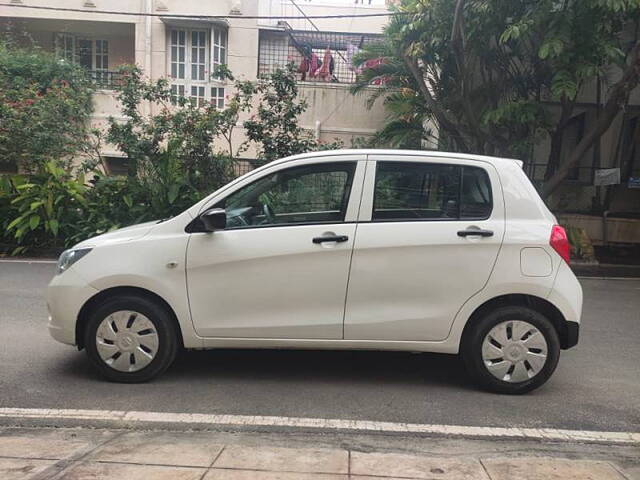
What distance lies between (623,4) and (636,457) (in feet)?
22.7

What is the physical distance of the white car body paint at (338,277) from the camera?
404 cm

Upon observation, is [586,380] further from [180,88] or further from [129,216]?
[180,88]

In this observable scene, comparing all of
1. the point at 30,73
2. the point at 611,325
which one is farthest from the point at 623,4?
the point at 30,73

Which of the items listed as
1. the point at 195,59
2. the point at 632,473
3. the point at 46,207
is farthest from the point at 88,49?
the point at 632,473

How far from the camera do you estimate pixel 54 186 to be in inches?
424

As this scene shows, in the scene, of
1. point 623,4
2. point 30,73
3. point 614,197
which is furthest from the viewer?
point 30,73

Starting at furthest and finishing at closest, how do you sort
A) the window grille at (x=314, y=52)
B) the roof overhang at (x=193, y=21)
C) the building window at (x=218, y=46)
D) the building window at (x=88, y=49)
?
the building window at (x=88, y=49) → the building window at (x=218, y=46) → the window grille at (x=314, y=52) → the roof overhang at (x=193, y=21)

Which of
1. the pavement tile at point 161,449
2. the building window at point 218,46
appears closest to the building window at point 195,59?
the building window at point 218,46

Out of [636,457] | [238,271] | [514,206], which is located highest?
[514,206]

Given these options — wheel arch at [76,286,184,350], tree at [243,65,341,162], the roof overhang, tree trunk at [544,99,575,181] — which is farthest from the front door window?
the roof overhang

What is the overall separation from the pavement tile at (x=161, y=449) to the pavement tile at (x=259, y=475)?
14 centimetres

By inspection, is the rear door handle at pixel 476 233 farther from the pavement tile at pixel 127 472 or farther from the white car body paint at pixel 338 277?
the pavement tile at pixel 127 472

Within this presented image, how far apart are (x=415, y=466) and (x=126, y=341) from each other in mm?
2377

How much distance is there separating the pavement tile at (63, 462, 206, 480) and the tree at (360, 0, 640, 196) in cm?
793
